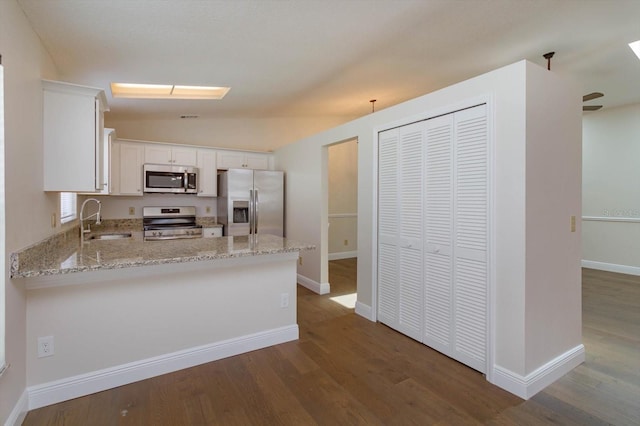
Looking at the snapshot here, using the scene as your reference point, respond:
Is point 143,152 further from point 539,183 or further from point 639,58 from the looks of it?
point 639,58

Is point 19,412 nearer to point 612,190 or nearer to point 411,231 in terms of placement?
point 411,231

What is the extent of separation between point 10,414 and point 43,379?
304 millimetres

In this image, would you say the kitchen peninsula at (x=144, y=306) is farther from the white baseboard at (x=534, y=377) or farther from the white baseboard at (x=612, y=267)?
the white baseboard at (x=612, y=267)

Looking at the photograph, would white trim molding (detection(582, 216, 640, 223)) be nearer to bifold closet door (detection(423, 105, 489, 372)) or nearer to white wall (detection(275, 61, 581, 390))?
white wall (detection(275, 61, 581, 390))

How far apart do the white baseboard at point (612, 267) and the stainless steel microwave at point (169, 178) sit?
7226mm

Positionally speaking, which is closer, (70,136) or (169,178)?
(70,136)

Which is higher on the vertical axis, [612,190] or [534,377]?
[612,190]

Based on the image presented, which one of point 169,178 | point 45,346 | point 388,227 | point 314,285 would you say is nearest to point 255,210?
point 169,178

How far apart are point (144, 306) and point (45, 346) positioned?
569 millimetres

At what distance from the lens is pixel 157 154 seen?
4578mm

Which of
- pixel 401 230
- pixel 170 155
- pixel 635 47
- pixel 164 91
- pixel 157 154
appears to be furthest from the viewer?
pixel 170 155

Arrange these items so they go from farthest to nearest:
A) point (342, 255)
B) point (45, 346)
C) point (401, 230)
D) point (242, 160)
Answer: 1. point (342, 255)
2. point (242, 160)
3. point (401, 230)
4. point (45, 346)

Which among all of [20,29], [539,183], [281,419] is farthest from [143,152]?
[539,183]

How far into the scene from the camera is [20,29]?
5.84 feet
